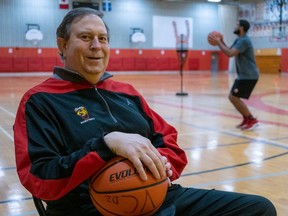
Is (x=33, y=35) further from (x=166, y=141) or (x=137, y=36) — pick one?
(x=166, y=141)

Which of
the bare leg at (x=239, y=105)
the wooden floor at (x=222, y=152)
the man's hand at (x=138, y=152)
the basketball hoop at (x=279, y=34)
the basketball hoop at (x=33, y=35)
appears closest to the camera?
the man's hand at (x=138, y=152)

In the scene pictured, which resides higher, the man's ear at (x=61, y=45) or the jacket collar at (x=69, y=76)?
the man's ear at (x=61, y=45)

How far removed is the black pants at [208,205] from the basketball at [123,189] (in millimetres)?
161

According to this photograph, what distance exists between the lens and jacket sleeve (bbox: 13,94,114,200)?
1514 millimetres

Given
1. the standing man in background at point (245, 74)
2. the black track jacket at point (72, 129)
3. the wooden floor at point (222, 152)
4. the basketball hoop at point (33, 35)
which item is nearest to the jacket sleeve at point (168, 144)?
the black track jacket at point (72, 129)

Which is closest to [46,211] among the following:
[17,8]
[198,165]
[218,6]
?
[198,165]

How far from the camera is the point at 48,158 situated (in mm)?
1580

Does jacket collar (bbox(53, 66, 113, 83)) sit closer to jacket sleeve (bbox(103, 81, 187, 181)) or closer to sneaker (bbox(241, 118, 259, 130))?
jacket sleeve (bbox(103, 81, 187, 181))

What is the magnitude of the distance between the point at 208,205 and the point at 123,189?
0.50 metres

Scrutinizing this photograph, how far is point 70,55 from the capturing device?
1.90 m

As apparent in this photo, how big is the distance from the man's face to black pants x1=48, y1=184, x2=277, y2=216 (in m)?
0.63

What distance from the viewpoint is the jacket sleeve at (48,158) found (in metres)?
1.51

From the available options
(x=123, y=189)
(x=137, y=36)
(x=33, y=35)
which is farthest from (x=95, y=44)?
(x=137, y=36)

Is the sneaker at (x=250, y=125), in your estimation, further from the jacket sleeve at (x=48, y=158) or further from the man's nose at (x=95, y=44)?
the jacket sleeve at (x=48, y=158)
